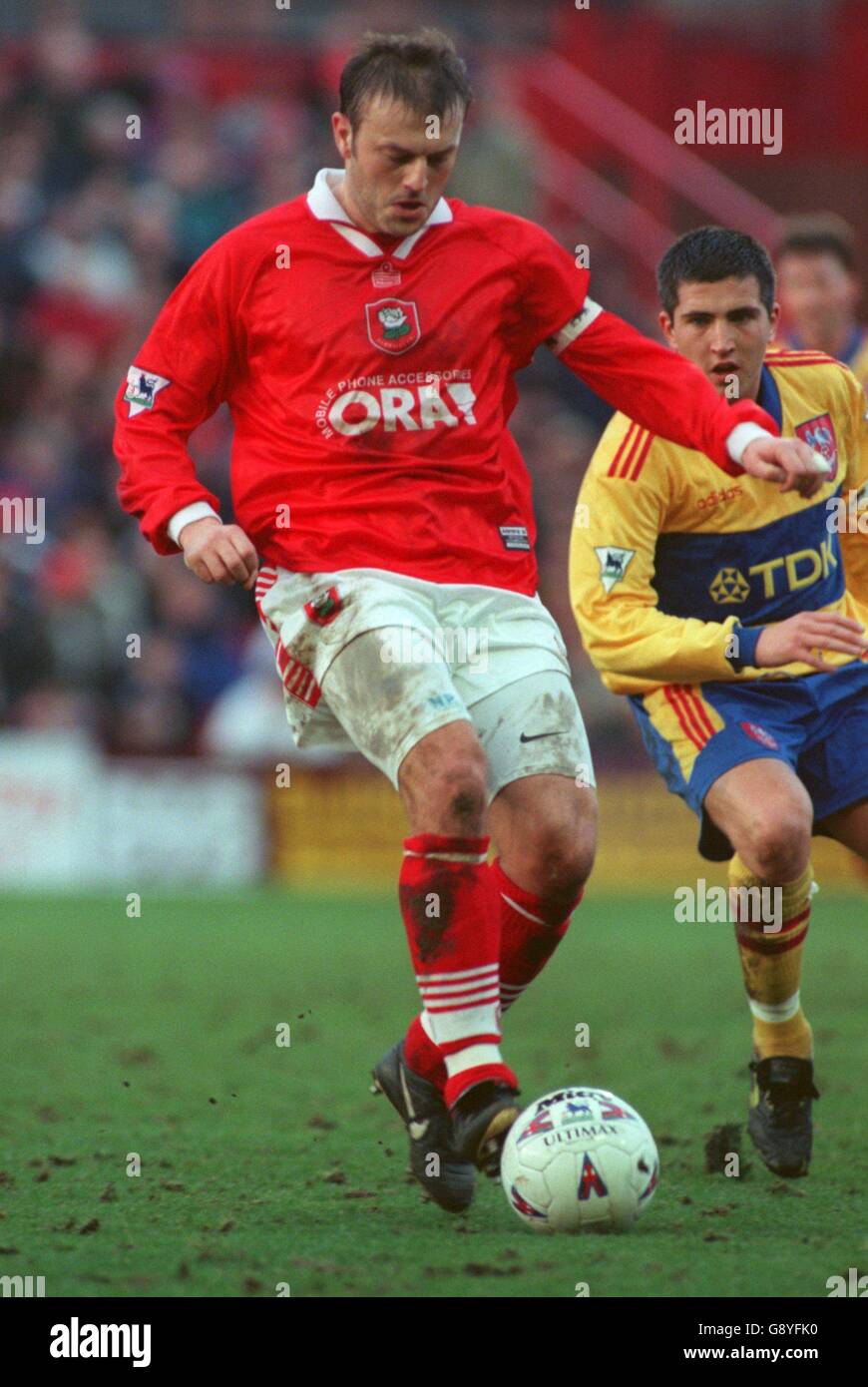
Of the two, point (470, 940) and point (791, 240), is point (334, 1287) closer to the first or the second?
point (470, 940)

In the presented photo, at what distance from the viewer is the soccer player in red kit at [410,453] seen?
187 inches

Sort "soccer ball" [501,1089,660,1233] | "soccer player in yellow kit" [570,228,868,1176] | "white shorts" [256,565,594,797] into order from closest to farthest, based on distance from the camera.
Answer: "soccer ball" [501,1089,660,1233]
"white shorts" [256,565,594,797]
"soccer player in yellow kit" [570,228,868,1176]

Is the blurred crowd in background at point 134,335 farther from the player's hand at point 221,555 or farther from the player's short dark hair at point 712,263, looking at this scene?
the player's hand at point 221,555

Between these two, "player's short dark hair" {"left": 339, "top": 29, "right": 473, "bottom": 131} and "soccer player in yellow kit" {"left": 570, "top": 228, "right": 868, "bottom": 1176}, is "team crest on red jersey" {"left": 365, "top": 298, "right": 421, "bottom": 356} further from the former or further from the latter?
"soccer player in yellow kit" {"left": 570, "top": 228, "right": 868, "bottom": 1176}

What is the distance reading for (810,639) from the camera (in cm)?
493

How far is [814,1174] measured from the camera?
5246mm

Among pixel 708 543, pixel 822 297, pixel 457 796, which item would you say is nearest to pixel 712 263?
pixel 708 543

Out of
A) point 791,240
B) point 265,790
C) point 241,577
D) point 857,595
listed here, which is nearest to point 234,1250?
point 241,577

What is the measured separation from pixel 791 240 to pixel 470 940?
4.69 m

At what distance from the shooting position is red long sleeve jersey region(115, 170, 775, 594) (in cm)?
489

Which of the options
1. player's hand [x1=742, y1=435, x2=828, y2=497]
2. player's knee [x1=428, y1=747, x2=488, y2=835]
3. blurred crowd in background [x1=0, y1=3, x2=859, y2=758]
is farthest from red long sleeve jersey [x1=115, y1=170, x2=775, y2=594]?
blurred crowd in background [x1=0, y1=3, x2=859, y2=758]

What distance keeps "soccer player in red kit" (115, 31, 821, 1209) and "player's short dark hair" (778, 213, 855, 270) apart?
11.2 feet

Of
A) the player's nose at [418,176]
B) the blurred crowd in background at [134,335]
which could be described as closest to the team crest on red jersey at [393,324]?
the player's nose at [418,176]

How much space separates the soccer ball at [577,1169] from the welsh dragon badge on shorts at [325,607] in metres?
1.14
